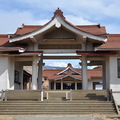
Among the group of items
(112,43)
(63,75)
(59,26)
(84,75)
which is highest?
(59,26)

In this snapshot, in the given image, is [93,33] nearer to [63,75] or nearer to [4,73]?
[4,73]

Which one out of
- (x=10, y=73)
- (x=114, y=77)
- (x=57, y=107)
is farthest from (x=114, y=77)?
(x=10, y=73)

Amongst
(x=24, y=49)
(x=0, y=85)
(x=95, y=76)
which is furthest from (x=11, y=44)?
(x=95, y=76)

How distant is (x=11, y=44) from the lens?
19.1 metres

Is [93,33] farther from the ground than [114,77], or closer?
farther from the ground

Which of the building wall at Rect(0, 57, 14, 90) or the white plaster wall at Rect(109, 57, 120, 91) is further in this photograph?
the building wall at Rect(0, 57, 14, 90)

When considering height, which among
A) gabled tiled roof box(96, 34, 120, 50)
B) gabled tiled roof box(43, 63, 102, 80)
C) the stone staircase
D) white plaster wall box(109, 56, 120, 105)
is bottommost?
the stone staircase

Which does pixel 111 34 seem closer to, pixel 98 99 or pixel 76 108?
pixel 98 99

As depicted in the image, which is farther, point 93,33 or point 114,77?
point 93,33

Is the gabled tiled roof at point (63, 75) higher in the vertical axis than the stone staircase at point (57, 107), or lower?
higher

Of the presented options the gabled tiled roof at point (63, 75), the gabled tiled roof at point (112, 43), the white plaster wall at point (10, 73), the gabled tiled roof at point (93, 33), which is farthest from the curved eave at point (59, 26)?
the gabled tiled roof at point (63, 75)

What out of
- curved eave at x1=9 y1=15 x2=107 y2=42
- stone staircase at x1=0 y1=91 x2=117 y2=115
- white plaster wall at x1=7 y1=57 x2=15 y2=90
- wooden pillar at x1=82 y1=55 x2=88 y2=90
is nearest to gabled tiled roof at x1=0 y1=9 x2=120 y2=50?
curved eave at x1=9 y1=15 x2=107 y2=42

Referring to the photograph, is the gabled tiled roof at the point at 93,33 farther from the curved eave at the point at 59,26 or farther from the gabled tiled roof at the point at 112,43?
the curved eave at the point at 59,26

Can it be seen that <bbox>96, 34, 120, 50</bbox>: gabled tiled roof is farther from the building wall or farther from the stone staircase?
the building wall
